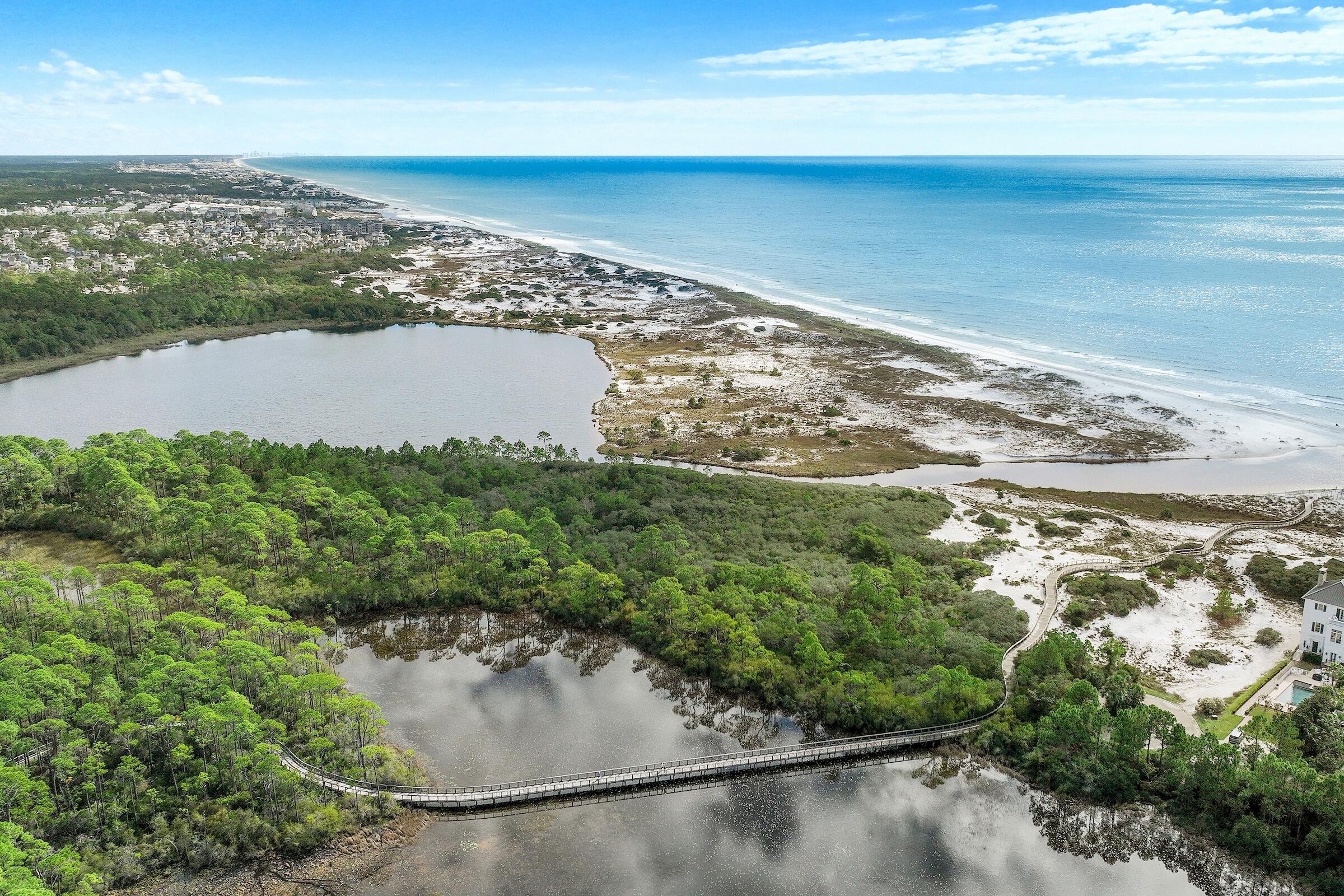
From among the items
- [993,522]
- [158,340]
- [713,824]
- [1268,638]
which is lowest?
[713,824]

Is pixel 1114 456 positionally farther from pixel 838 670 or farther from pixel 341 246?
pixel 341 246

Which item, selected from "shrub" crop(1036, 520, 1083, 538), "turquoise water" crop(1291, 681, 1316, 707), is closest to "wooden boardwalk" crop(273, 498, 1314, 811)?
"turquoise water" crop(1291, 681, 1316, 707)

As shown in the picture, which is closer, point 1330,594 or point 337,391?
point 1330,594

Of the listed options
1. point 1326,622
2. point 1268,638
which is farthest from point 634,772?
point 1326,622

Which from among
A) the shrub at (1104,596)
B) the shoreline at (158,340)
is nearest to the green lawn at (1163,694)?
the shrub at (1104,596)

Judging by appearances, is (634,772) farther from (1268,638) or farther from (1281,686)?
(1268,638)
